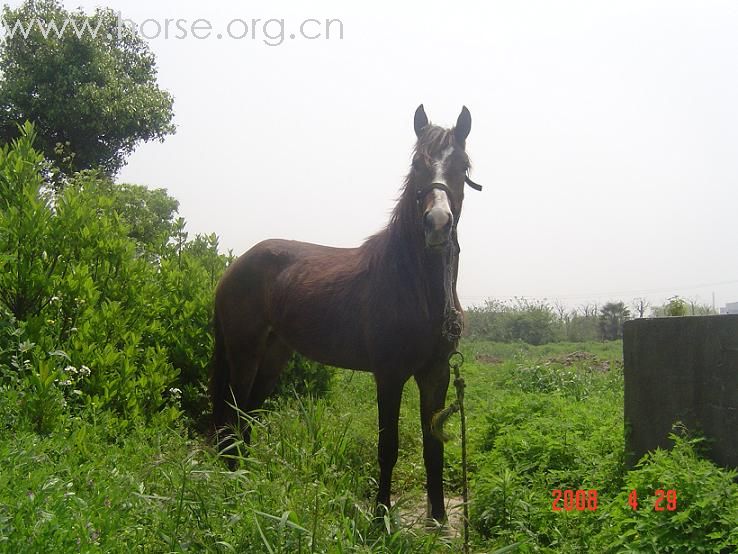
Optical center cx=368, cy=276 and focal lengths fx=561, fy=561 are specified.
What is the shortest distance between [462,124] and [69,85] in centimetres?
1387

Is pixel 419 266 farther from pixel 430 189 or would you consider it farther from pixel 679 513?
pixel 679 513

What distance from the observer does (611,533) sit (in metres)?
2.69

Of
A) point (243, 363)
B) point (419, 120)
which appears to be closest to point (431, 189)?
point (419, 120)

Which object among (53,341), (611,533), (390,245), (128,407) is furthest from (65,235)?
(611,533)

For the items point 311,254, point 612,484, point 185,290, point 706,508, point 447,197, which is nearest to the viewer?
point 706,508

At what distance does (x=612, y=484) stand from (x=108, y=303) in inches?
143

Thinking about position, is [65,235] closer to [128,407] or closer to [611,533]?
[128,407]

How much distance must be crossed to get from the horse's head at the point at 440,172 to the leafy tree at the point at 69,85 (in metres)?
12.8

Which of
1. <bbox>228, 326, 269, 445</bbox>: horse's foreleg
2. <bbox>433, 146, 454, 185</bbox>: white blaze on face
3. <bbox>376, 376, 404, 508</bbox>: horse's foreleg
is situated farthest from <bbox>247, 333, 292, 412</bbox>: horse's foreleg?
<bbox>433, 146, 454, 185</bbox>: white blaze on face

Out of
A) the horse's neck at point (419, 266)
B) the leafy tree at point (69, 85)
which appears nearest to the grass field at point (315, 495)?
the horse's neck at point (419, 266)

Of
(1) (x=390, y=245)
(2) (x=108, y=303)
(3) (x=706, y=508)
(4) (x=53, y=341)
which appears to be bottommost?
(3) (x=706, y=508)

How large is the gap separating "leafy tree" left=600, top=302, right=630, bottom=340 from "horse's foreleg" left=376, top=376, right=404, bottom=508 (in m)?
18.6

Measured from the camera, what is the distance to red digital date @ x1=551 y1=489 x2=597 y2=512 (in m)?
3.12

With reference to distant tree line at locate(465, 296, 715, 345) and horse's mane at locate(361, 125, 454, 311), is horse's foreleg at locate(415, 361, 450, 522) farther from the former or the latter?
distant tree line at locate(465, 296, 715, 345)
